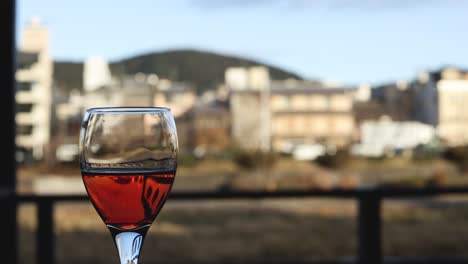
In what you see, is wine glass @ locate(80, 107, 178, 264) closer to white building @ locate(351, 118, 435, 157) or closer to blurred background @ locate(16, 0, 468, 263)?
blurred background @ locate(16, 0, 468, 263)

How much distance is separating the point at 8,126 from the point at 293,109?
46912 mm

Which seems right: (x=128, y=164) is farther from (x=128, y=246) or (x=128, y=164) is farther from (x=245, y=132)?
(x=245, y=132)

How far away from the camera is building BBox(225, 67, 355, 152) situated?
4803cm

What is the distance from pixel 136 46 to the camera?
5509 cm

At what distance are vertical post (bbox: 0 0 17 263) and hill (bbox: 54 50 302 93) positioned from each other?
170 feet

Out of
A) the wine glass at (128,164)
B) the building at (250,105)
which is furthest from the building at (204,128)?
the wine glass at (128,164)

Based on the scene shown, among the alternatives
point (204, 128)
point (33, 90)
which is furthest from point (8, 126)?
point (33, 90)

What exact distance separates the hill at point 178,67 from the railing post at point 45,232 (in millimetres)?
51164

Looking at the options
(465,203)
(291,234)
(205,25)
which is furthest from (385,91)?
(291,234)

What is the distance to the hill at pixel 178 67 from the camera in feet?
186

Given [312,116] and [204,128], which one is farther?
[312,116]

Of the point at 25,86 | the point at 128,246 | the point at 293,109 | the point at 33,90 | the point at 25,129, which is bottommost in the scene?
the point at 128,246

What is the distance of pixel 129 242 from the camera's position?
0.68 metres

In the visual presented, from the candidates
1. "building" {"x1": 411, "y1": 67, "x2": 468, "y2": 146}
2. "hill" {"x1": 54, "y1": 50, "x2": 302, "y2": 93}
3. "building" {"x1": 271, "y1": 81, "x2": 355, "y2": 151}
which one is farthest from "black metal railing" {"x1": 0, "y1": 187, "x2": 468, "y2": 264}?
"hill" {"x1": 54, "y1": 50, "x2": 302, "y2": 93}
